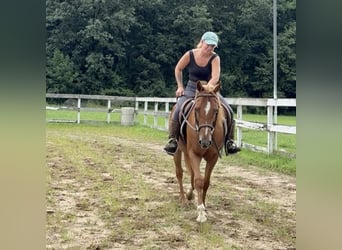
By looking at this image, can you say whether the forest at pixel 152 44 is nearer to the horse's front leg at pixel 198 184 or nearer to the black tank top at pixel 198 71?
the black tank top at pixel 198 71

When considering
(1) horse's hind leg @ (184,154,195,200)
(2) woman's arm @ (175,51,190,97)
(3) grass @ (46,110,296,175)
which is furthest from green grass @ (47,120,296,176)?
(2) woman's arm @ (175,51,190,97)

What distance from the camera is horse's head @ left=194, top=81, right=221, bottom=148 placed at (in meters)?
1.15

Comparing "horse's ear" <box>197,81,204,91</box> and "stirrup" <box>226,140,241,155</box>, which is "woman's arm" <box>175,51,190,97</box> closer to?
"horse's ear" <box>197,81,204,91</box>

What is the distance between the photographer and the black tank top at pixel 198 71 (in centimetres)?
102

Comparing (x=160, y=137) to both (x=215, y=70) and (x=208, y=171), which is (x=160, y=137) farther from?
(x=215, y=70)

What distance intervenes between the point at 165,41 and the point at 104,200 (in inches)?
19.1

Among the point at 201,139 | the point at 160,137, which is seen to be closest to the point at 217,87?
the point at 201,139

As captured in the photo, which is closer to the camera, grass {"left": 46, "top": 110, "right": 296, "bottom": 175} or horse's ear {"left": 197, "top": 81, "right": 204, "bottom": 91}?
grass {"left": 46, "top": 110, "right": 296, "bottom": 175}

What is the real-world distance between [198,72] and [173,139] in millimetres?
266

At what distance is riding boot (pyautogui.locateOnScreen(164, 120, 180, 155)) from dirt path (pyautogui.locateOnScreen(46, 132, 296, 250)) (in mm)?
58

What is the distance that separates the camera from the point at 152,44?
0.86 m

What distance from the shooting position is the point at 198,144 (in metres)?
1.25
